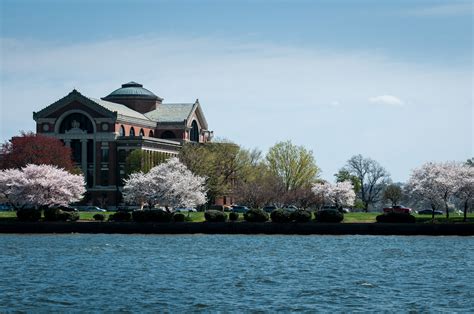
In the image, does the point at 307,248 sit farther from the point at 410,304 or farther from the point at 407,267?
the point at 410,304

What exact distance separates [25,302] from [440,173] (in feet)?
210

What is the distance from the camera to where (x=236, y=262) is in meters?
63.1

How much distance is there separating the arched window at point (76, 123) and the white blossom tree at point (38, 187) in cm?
3307

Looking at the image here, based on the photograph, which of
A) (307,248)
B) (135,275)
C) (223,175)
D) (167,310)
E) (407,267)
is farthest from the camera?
(223,175)

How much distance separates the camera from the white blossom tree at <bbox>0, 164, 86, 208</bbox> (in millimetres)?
104062

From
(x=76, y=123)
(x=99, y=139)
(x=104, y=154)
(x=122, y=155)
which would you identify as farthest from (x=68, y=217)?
(x=76, y=123)

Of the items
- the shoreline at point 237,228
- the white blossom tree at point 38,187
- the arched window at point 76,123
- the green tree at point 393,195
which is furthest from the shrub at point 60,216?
the green tree at point 393,195

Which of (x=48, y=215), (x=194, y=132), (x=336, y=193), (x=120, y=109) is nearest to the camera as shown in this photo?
(x=48, y=215)

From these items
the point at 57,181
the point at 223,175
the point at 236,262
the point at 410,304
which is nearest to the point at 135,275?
the point at 236,262

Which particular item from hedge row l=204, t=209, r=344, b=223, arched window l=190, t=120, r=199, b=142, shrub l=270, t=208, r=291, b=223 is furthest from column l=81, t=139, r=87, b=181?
shrub l=270, t=208, r=291, b=223

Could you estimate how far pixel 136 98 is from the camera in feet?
515

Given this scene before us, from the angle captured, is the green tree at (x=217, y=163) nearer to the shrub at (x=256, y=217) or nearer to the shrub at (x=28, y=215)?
the shrub at (x=28, y=215)

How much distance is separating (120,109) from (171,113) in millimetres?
11754

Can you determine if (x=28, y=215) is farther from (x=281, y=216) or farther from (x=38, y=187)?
(x=281, y=216)
